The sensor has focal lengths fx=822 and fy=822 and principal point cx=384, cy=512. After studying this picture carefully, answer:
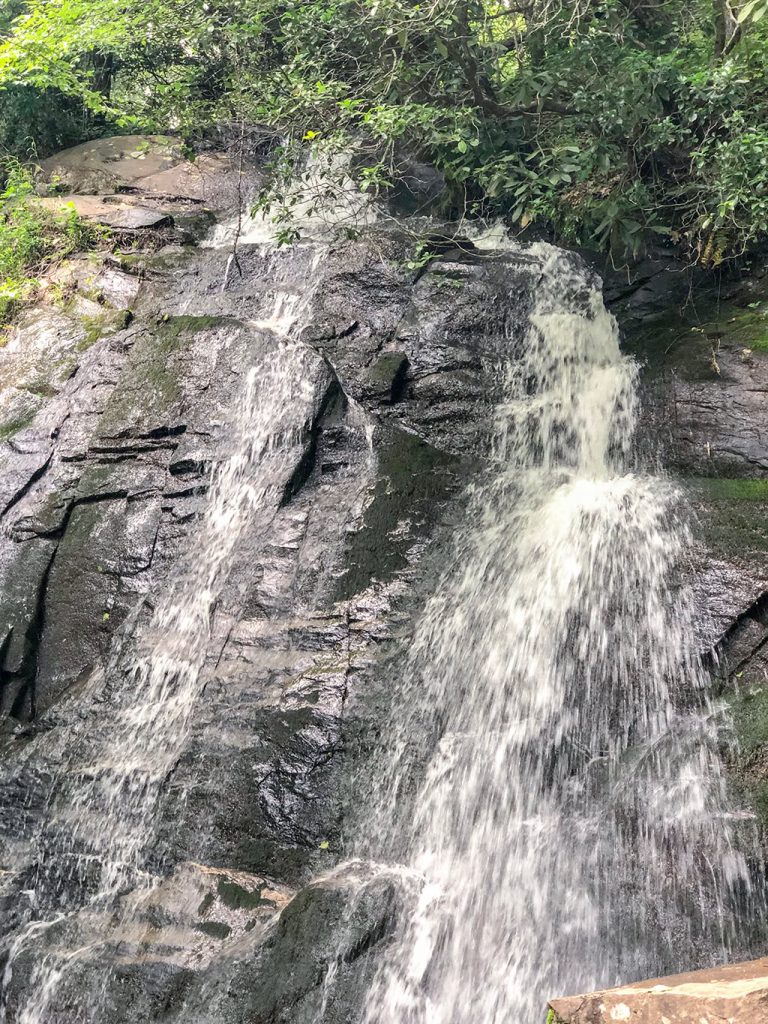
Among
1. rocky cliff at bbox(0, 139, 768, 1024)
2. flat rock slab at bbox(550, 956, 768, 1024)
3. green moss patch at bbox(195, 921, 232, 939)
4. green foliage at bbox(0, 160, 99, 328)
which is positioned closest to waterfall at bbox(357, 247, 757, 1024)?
rocky cliff at bbox(0, 139, 768, 1024)

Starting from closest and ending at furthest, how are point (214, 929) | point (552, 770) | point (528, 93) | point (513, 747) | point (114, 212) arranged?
point (214, 929) → point (552, 770) → point (513, 747) → point (528, 93) → point (114, 212)

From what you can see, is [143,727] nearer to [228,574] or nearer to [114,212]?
[228,574]

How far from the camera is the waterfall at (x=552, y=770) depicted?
4258 millimetres

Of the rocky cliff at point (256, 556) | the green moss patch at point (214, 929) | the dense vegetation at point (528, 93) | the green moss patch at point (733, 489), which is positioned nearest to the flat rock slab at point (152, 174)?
the dense vegetation at point (528, 93)

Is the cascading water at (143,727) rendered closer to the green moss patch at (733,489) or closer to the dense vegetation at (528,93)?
the dense vegetation at (528,93)

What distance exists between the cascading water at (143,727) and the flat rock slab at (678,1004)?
342 centimetres

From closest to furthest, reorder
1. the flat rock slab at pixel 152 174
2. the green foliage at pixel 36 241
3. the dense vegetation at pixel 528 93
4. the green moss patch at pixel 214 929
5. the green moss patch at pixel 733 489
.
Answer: the green moss patch at pixel 214 929 → the green moss patch at pixel 733 489 → the dense vegetation at pixel 528 93 → the green foliage at pixel 36 241 → the flat rock slab at pixel 152 174

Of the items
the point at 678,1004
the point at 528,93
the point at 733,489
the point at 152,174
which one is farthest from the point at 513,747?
the point at 152,174

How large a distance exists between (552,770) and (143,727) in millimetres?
3133

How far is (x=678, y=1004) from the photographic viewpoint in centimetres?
239

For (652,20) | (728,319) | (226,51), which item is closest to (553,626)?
(728,319)

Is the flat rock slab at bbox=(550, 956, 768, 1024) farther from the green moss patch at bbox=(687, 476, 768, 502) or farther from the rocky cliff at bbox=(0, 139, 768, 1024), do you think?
the green moss patch at bbox=(687, 476, 768, 502)

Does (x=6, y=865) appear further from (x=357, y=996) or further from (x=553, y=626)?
(x=553, y=626)

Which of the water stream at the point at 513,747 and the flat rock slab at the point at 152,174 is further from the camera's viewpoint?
the flat rock slab at the point at 152,174
